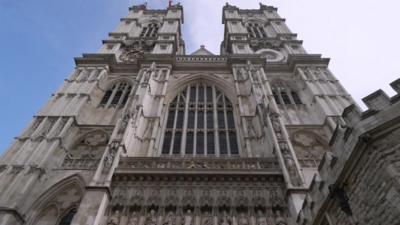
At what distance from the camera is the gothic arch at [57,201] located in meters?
10.3

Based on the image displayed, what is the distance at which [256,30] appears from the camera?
27469mm

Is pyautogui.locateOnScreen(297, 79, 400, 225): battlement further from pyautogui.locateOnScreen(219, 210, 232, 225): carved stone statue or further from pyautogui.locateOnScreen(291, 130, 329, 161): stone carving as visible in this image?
pyautogui.locateOnScreen(291, 130, 329, 161): stone carving

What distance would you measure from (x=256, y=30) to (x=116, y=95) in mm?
16207

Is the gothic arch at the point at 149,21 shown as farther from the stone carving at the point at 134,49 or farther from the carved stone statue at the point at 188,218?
the carved stone statue at the point at 188,218

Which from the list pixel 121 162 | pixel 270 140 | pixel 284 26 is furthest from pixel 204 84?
pixel 284 26

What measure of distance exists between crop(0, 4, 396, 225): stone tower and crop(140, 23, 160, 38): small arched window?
2265 mm

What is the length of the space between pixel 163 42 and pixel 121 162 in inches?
560

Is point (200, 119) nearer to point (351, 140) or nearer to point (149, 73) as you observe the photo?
point (149, 73)

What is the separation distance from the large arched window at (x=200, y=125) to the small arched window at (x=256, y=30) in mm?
10366

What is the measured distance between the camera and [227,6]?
31.2 meters

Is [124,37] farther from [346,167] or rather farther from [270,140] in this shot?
[346,167]

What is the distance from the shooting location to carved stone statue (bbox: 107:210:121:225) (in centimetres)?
837

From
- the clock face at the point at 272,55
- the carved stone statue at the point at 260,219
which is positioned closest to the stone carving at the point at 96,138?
the carved stone statue at the point at 260,219

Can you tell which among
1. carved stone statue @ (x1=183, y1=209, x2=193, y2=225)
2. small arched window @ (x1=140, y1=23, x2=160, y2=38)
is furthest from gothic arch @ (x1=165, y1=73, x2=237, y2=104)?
small arched window @ (x1=140, y1=23, x2=160, y2=38)
